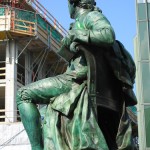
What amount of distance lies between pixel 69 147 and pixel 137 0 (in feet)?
95.5

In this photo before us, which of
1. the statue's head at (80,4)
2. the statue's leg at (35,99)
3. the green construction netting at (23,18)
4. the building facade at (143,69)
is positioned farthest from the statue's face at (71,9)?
the green construction netting at (23,18)

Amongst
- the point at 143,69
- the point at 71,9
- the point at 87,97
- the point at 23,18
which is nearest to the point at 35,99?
the point at 87,97

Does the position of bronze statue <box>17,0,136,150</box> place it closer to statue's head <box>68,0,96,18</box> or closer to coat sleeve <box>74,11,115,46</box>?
coat sleeve <box>74,11,115,46</box>

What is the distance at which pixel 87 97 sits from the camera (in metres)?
5.40

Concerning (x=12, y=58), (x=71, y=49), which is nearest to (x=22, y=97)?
(x=71, y=49)

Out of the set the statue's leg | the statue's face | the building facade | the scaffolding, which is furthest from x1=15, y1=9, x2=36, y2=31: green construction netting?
the statue's leg

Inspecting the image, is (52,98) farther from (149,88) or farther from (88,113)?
(149,88)

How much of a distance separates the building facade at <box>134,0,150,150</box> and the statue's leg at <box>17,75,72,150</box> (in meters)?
24.2

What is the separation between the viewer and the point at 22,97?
18.2ft

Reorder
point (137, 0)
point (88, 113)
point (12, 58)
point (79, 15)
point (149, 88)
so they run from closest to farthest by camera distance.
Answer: point (88, 113)
point (79, 15)
point (149, 88)
point (137, 0)
point (12, 58)

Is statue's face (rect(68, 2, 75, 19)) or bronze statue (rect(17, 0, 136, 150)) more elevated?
statue's face (rect(68, 2, 75, 19))

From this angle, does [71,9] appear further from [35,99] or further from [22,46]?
[22,46]

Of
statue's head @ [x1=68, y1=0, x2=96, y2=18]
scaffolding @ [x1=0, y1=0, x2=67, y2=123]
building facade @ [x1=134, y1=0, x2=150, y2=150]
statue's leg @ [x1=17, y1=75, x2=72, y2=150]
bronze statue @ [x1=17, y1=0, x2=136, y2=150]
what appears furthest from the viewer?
scaffolding @ [x1=0, y1=0, x2=67, y2=123]

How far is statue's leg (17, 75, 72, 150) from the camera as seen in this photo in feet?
18.0
